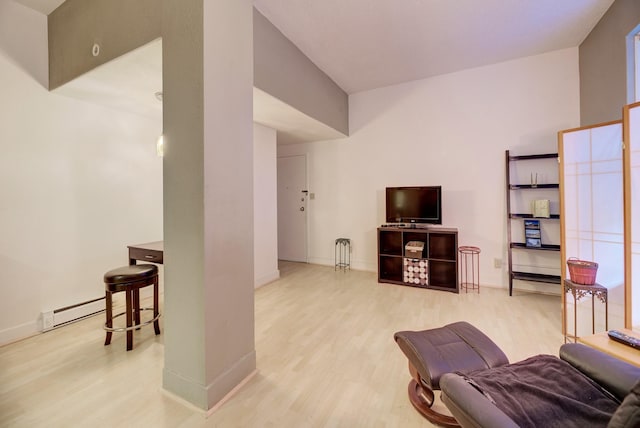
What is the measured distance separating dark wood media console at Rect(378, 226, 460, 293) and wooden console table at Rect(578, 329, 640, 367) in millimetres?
2024

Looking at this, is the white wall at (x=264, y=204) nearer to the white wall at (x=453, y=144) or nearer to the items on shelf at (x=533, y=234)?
the white wall at (x=453, y=144)

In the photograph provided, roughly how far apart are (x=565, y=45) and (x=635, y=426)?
158 inches

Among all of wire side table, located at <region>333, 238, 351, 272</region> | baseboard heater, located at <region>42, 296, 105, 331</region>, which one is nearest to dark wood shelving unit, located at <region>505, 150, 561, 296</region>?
wire side table, located at <region>333, 238, 351, 272</region>

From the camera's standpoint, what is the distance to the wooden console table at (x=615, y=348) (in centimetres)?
115

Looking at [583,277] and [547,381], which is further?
[583,277]

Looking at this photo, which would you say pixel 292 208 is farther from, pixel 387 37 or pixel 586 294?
pixel 586 294

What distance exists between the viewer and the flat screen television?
359 cm

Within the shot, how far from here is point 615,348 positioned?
1233 millimetres

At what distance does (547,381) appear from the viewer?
1.09m

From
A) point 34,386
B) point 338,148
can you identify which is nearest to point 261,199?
point 338,148

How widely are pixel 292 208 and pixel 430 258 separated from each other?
2687 mm

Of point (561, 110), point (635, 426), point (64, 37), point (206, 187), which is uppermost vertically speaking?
point (64, 37)

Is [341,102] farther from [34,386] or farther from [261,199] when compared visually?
[34,386]

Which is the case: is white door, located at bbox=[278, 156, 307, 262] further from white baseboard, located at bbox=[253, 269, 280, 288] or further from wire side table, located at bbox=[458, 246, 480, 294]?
wire side table, located at bbox=[458, 246, 480, 294]
